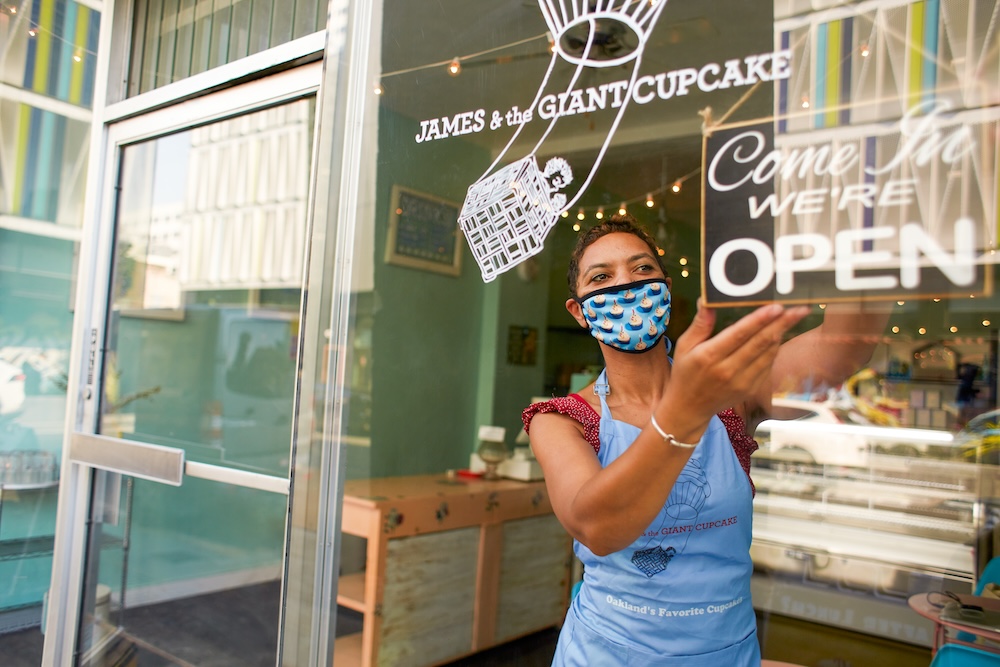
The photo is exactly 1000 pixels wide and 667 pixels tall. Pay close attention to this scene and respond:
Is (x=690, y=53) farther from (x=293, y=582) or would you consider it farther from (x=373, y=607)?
(x=373, y=607)

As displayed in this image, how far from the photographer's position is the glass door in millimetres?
2621

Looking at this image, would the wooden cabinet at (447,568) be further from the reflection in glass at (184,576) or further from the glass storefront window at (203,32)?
the glass storefront window at (203,32)

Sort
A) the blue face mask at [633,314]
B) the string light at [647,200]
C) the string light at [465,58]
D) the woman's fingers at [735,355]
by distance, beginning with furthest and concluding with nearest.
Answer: the string light at [465,58] → the string light at [647,200] → the blue face mask at [633,314] → the woman's fingers at [735,355]

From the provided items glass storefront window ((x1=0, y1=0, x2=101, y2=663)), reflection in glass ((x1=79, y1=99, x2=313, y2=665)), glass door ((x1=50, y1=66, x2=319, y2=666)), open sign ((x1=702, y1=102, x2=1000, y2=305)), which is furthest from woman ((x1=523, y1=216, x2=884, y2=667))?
glass storefront window ((x1=0, y1=0, x2=101, y2=663))

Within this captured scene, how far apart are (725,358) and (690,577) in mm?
468

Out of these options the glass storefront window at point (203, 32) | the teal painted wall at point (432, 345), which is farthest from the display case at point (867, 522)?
the glass storefront window at point (203, 32)

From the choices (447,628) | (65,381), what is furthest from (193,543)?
(447,628)

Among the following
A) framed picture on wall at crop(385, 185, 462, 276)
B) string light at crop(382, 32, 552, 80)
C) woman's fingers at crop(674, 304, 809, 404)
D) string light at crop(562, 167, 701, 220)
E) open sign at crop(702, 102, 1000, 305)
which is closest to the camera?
woman's fingers at crop(674, 304, 809, 404)

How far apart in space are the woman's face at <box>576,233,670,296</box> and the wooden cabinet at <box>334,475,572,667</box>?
41.3 inches

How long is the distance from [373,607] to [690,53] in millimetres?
1783

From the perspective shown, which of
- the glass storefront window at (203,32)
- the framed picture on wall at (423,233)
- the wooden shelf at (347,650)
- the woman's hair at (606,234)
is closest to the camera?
the woman's hair at (606,234)

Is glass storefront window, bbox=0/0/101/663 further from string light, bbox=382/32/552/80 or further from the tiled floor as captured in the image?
string light, bbox=382/32/552/80

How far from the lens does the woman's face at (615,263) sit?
117 cm

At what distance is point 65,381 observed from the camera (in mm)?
2830
